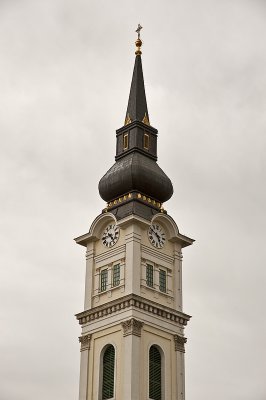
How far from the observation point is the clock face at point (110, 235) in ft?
206

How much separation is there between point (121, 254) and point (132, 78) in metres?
13.7

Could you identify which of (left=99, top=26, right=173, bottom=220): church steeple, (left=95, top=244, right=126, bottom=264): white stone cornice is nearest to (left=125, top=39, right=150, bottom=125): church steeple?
(left=99, top=26, right=173, bottom=220): church steeple

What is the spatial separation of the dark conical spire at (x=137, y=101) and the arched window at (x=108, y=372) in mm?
15689

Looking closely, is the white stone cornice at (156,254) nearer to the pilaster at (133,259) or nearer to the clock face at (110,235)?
the pilaster at (133,259)

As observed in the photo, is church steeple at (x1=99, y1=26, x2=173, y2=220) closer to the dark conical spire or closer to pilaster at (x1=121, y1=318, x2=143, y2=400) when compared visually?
the dark conical spire

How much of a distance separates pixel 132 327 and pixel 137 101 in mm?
16479

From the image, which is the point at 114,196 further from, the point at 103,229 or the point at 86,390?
the point at 86,390

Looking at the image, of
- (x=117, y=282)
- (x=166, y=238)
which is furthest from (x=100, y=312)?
(x=166, y=238)

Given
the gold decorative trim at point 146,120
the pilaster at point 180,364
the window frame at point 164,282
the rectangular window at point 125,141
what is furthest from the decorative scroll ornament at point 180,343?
the gold decorative trim at point 146,120

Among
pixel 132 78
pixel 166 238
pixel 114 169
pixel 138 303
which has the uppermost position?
pixel 132 78

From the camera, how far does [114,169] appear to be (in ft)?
212

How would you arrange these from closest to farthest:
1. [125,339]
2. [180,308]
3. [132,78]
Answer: [125,339] < [180,308] < [132,78]

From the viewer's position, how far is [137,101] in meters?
67.8

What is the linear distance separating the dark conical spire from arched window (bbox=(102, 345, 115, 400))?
15.7 metres
